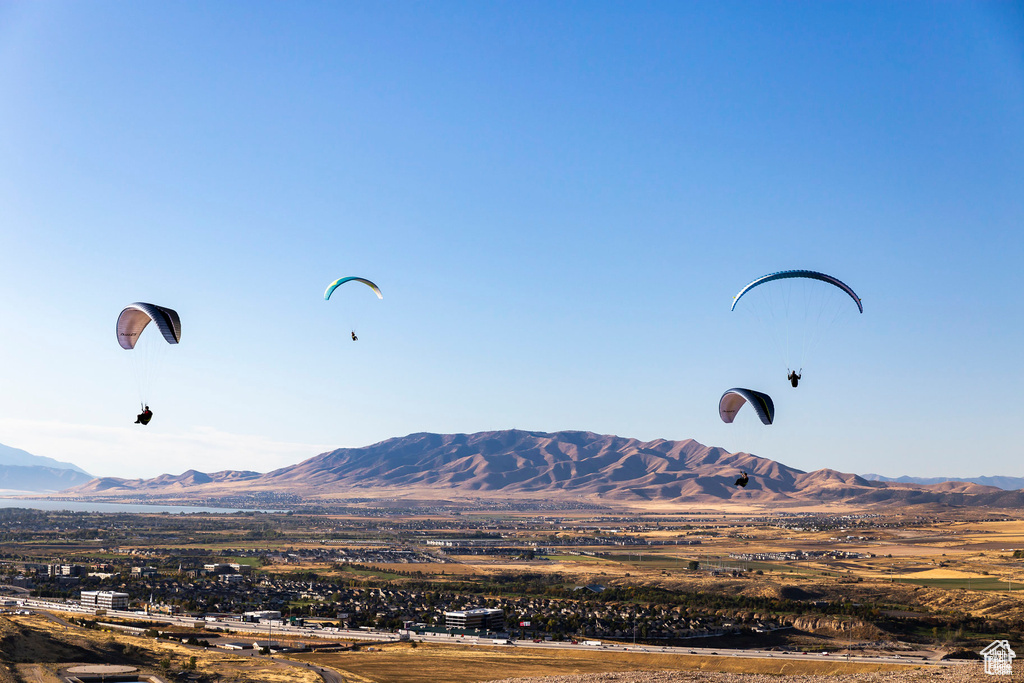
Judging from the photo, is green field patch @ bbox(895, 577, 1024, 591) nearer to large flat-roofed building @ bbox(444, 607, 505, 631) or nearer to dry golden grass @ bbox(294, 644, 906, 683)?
dry golden grass @ bbox(294, 644, 906, 683)

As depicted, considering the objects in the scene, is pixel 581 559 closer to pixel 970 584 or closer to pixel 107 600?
pixel 970 584

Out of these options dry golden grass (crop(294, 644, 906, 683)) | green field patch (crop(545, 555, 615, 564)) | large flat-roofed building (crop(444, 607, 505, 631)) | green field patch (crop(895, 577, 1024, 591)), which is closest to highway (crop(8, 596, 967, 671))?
dry golden grass (crop(294, 644, 906, 683))

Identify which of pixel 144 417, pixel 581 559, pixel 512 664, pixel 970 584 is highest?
pixel 144 417

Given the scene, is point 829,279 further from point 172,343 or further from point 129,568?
point 129,568

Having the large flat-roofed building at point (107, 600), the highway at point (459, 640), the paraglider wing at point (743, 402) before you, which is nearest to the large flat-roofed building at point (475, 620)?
the highway at point (459, 640)

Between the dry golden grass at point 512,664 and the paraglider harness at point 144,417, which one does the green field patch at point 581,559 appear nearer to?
the dry golden grass at point 512,664

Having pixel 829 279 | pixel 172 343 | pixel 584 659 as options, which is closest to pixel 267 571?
pixel 584 659

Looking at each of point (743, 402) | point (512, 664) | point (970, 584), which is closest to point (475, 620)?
point (512, 664)
